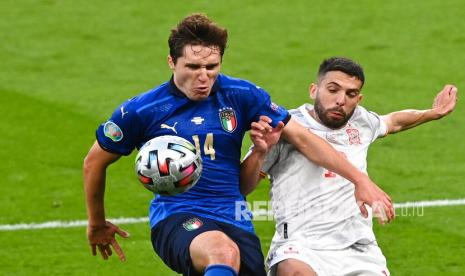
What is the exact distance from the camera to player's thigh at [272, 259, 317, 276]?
28.5 ft

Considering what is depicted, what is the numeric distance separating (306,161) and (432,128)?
19.9 feet

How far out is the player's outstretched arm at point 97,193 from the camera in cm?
871

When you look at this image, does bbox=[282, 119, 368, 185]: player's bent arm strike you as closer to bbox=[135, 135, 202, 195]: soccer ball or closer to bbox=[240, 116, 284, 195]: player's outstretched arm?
bbox=[240, 116, 284, 195]: player's outstretched arm

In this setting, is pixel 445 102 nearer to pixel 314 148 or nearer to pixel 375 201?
pixel 314 148

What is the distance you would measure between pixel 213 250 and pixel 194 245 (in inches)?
6.9

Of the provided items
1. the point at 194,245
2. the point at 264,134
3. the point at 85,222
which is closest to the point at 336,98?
the point at 264,134

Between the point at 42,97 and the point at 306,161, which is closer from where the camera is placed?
the point at 306,161

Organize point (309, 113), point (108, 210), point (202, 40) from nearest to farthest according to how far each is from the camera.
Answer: point (202, 40) → point (309, 113) → point (108, 210)

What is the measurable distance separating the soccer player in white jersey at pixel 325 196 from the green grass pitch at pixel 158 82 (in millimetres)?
1846

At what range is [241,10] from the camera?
766 inches

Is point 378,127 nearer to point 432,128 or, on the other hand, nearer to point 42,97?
point 432,128

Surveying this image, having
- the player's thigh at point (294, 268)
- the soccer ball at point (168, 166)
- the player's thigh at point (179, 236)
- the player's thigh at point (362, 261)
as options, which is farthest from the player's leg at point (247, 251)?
the player's thigh at point (362, 261)

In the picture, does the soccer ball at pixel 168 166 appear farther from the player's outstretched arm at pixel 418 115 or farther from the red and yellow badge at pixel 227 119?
the player's outstretched arm at pixel 418 115

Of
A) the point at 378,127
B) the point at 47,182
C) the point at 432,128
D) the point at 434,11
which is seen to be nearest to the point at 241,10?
the point at 434,11
